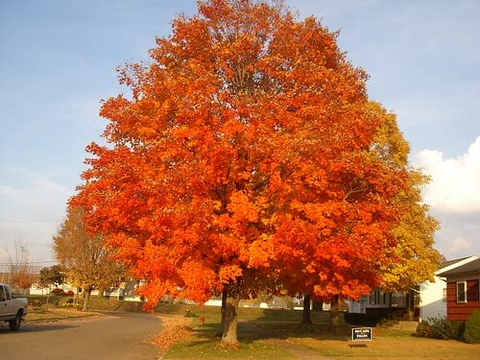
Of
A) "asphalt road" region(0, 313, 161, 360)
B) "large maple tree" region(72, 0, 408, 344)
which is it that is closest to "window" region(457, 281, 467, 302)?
"large maple tree" region(72, 0, 408, 344)

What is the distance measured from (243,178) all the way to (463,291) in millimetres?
17694

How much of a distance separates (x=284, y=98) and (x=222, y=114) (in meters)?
2.41

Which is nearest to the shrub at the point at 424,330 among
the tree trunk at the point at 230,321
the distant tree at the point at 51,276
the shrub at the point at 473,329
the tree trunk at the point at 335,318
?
the shrub at the point at 473,329

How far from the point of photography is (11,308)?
80.4 ft

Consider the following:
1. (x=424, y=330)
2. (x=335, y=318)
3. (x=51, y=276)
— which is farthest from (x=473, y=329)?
(x=51, y=276)

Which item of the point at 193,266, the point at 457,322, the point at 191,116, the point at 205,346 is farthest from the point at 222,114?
the point at 457,322

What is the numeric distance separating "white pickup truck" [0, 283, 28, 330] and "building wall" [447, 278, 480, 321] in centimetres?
2271

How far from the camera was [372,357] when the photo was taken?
61.0ft

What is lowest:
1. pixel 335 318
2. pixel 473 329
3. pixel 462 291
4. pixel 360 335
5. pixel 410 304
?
pixel 360 335

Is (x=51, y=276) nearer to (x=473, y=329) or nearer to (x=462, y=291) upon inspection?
(x=462, y=291)

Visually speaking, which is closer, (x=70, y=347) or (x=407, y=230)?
(x=70, y=347)

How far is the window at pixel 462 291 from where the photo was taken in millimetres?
28328

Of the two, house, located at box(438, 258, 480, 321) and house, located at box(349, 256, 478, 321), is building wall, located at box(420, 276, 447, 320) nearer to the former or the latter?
house, located at box(349, 256, 478, 321)

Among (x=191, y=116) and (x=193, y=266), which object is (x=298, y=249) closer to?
(x=193, y=266)
